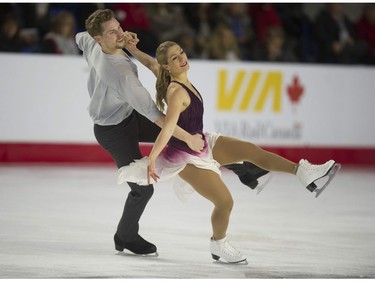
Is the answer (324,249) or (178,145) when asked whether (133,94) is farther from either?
(324,249)

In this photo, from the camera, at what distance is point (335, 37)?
11117 mm

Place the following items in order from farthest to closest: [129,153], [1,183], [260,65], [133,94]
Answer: [260,65] → [1,183] → [129,153] → [133,94]

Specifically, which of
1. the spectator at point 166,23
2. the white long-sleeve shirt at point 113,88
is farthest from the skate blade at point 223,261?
the spectator at point 166,23

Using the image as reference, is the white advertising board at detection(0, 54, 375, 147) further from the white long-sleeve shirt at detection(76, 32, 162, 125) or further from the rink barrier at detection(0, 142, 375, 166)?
the white long-sleeve shirt at detection(76, 32, 162, 125)

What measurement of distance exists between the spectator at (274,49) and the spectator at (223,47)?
0.30 metres

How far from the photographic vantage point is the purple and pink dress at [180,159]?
4.57 m

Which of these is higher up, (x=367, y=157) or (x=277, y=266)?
(x=367, y=157)

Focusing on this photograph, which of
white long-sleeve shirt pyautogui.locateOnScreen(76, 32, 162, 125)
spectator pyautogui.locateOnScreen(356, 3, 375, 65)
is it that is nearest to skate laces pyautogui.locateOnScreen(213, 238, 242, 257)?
white long-sleeve shirt pyautogui.locateOnScreen(76, 32, 162, 125)

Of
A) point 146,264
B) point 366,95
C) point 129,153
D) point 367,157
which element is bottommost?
point 146,264

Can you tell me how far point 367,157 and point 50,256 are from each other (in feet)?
21.7

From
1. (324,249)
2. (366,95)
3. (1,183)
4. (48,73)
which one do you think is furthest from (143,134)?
(366,95)

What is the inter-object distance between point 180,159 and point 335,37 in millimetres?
6942

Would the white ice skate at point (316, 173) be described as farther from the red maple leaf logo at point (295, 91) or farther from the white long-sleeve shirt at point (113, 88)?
the red maple leaf logo at point (295, 91)

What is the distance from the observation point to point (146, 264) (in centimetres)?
462
